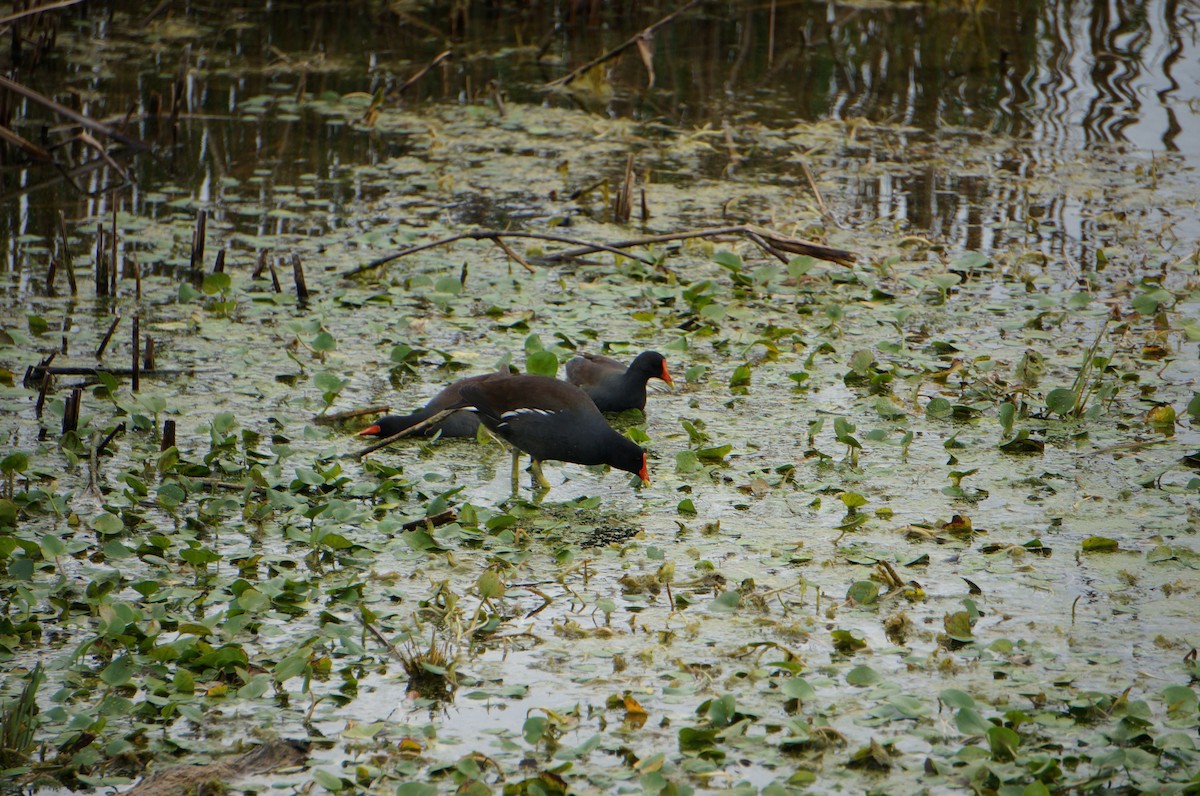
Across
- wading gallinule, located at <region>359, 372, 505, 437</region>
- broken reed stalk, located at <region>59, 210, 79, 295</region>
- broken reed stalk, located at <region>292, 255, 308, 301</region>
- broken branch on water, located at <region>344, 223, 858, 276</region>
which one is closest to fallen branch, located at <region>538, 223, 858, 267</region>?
broken branch on water, located at <region>344, 223, 858, 276</region>

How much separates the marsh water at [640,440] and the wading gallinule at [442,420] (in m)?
0.09

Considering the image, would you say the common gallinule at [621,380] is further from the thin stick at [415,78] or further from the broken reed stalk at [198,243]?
the thin stick at [415,78]

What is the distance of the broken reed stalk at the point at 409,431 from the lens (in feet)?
15.3

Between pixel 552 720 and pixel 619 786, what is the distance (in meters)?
0.28

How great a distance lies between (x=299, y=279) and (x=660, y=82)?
509cm

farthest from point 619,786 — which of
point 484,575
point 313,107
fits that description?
point 313,107

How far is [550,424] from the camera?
4520 mm

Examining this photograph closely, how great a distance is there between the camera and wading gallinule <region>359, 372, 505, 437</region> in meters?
4.86

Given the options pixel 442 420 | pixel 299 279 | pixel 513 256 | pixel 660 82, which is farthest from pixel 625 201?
A: pixel 660 82

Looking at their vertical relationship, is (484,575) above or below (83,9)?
below

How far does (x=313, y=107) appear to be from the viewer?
9453 mm

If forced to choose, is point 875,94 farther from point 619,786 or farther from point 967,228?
point 619,786

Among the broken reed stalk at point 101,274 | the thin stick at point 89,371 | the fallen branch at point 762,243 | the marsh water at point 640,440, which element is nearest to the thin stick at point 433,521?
the marsh water at point 640,440

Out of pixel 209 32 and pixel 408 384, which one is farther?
pixel 209 32
